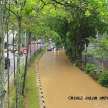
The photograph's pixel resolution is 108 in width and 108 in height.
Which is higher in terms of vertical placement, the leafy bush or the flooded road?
the leafy bush

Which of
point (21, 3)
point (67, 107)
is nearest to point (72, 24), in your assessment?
point (67, 107)

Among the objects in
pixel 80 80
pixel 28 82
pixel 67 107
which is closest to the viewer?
pixel 67 107

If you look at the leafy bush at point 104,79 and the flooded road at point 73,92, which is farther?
the leafy bush at point 104,79

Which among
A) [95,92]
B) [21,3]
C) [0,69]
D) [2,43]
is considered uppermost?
[21,3]

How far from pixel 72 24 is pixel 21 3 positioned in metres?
26.1

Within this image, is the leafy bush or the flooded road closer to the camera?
the flooded road

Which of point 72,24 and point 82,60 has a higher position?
point 72,24

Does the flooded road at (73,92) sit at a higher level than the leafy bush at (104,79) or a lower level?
lower

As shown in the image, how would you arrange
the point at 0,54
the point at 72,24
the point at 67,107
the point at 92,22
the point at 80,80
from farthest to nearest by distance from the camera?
the point at 72,24
the point at 92,22
the point at 80,80
the point at 67,107
the point at 0,54

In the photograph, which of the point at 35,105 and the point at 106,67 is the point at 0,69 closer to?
the point at 35,105

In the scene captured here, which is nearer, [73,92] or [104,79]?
[73,92]

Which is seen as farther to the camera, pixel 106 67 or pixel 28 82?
pixel 106 67

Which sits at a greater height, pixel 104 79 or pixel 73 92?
pixel 104 79

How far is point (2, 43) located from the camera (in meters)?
7.97
